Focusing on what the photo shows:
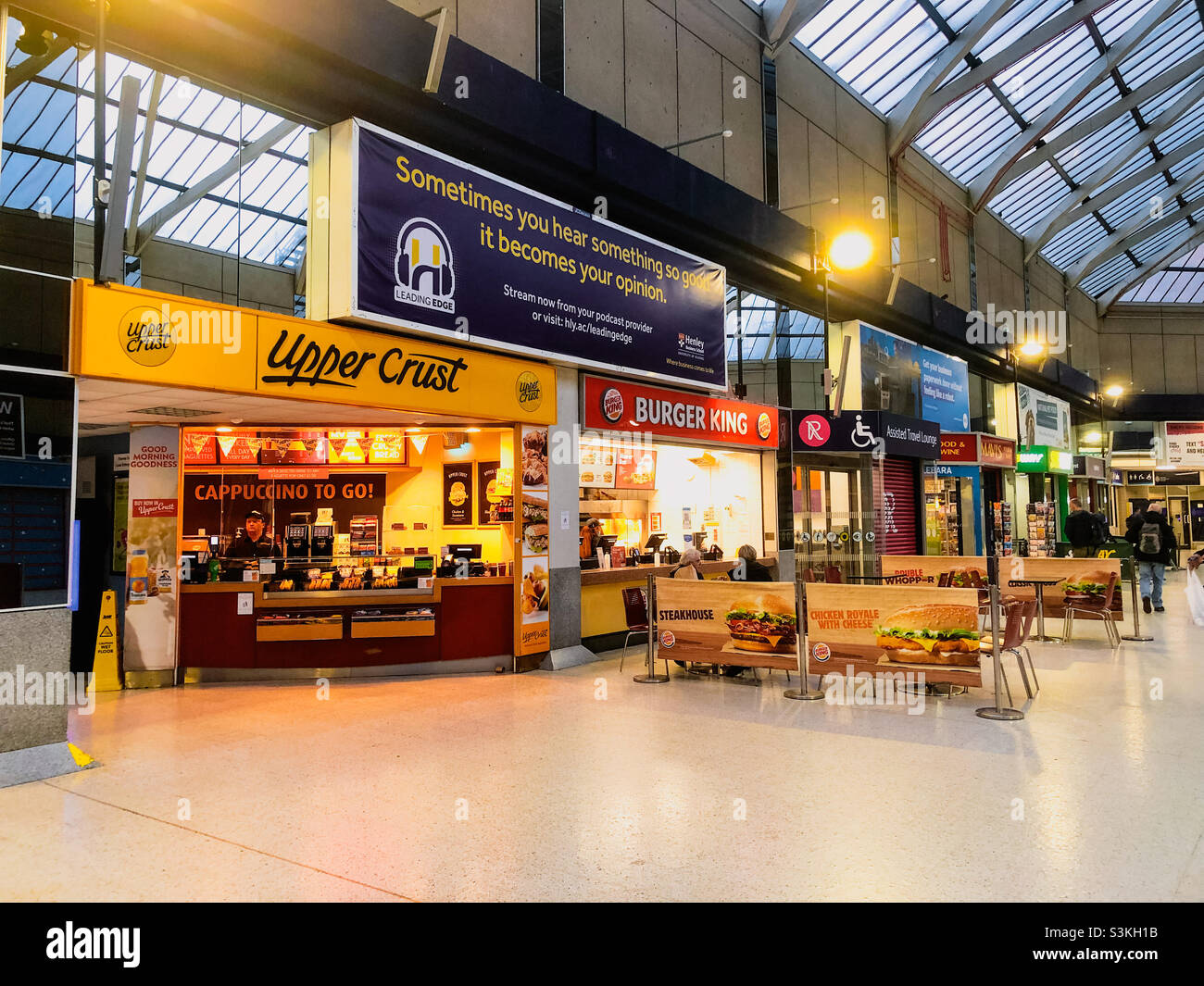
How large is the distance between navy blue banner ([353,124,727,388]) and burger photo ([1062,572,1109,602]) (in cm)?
502

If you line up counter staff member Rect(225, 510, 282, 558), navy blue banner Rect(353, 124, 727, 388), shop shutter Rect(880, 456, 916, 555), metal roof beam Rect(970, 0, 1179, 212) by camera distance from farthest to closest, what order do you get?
metal roof beam Rect(970, 0, 1179, 212) → shop shutter Rect(880, 456, 916, 555) → counter staff member Rect(225, 510, 282, 558) → navy blue banner Rect(353, 124, 727, 388)

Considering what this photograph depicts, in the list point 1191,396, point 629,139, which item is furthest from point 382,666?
point 1191,396

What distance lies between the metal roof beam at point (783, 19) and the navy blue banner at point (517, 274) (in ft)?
15.1

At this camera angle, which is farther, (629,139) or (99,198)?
(629,139)

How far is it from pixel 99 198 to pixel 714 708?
596 centimetres

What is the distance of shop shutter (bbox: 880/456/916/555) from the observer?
1546 cm

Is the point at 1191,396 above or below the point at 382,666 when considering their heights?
above

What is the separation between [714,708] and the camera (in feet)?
22.8

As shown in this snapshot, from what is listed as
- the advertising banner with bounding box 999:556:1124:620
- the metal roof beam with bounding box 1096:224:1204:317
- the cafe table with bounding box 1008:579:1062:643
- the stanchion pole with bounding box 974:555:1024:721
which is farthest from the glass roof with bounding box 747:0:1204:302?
the stanchion pole with bounding box 974:555:1024:721

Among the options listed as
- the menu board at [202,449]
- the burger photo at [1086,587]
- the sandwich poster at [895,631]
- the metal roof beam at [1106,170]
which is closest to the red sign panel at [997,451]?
the metal roof beam at [1106,170]

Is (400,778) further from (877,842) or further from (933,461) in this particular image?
(933,461)

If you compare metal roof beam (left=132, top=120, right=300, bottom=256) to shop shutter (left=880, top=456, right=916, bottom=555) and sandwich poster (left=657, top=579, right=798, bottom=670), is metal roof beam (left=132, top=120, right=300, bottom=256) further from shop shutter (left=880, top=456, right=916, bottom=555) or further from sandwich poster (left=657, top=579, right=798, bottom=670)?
shop shutter (left=880, top=456, right=916, bottom=555)

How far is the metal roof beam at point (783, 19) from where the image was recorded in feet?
42.2
